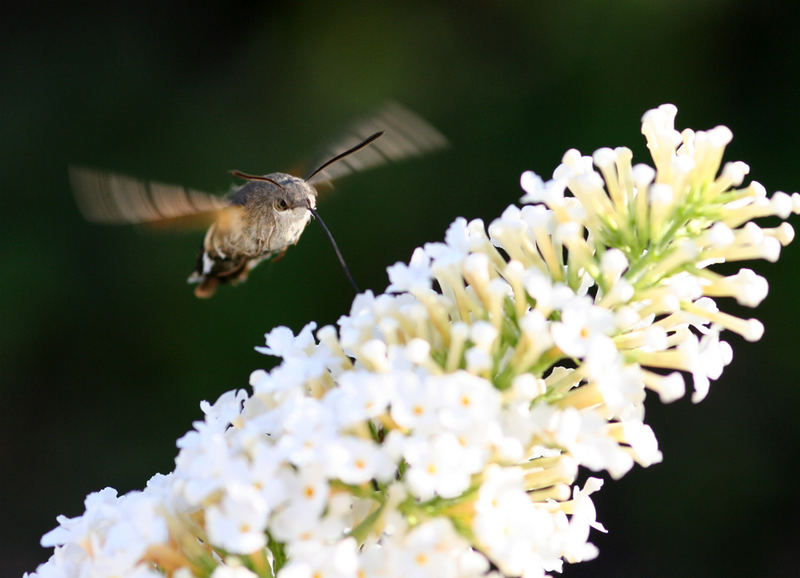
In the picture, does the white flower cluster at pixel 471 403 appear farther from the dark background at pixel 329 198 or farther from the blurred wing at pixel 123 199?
the dark background at pixel 329 198

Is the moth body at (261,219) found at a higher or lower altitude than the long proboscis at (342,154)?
lower

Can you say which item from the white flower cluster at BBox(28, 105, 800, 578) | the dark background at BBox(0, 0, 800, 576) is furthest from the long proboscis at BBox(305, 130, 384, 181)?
the dark background at BBox(0, 0, 800, 576)

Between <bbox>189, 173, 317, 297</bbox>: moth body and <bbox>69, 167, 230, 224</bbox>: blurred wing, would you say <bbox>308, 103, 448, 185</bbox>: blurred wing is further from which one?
<bbox>69, 167, 230, 224</bbox>: blurred wing

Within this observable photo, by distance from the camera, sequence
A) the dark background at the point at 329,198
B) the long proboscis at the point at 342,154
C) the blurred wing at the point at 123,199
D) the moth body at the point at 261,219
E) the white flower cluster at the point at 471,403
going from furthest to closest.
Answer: the dark background at the point at 329,198
the moth body at the point at 261,219
the long proboscis at the point at 342,154
the blurred wing at the point at 123,199
the white flower cluster at the point at 471,403

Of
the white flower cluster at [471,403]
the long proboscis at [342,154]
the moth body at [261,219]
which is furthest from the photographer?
the moth body at [261,219]

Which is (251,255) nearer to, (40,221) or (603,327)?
(603,327)

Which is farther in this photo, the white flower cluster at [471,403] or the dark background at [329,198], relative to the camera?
the dark background at [329,198]

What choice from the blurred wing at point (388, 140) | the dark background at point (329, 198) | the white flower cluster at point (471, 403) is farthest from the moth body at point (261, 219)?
the dark background at point (329, 198)
